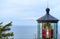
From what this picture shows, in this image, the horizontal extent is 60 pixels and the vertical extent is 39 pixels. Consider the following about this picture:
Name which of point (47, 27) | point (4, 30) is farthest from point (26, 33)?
point (47, 27)

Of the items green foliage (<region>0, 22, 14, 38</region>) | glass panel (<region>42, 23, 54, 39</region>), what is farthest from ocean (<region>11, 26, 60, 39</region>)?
green foliage (<region>0, 22, 14, 38</region>)

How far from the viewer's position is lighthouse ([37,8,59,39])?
13090 millimetres

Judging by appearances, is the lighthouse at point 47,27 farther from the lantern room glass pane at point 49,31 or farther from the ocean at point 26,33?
the ocean at point 26,33

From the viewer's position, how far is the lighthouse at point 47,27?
13090mm

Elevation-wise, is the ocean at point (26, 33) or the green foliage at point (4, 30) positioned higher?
the ocean at point (26, 33)

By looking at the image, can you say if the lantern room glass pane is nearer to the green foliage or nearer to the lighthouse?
the lighthouse

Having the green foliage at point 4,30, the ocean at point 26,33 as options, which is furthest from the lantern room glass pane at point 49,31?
the green foliage at point 4,30

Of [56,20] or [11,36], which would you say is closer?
[56,20]

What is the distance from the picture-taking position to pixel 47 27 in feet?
43.2

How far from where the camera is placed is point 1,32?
85.3ft

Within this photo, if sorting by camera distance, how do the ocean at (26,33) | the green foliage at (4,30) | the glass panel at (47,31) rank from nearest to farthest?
1. the glass panel at (47,31)
2. the green foliage at (4,30)
3. the ocean at (26,33)

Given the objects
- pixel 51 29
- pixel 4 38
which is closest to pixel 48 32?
pixel 51 29

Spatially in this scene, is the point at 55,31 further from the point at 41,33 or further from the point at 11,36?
the point at 11,36

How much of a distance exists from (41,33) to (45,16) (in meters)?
0.76
